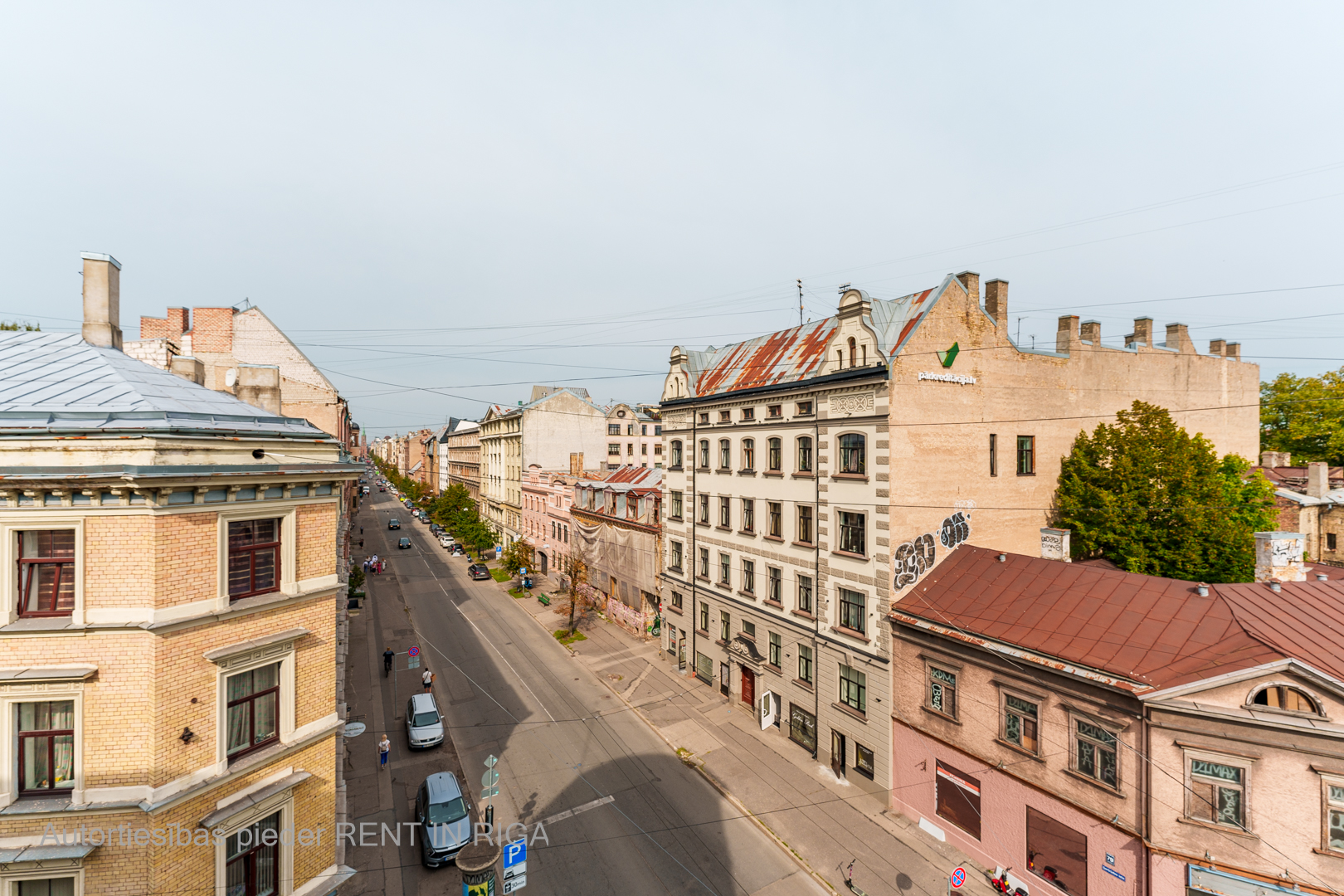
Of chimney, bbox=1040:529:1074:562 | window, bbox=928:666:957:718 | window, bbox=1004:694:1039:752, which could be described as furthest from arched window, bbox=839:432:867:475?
window, bbox=1004:694:1039:752

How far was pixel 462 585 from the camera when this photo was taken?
53.9 m

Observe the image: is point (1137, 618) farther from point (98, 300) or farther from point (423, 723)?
point (98, 300)

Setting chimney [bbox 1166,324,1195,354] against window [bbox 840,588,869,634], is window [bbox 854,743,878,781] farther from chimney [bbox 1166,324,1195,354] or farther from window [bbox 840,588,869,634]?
chimney [bbox 1166,324,1195,354]

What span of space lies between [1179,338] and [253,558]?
41216mm

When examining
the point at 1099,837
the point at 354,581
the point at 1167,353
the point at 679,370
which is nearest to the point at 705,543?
the point at 679,370

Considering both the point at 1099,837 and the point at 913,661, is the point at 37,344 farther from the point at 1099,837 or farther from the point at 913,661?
the point at 1099,837

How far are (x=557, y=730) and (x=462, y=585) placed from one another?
99.0 feet

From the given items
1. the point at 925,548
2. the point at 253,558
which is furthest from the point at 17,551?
the point at 925,548

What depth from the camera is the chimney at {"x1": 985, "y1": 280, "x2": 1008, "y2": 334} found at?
80.2 ft

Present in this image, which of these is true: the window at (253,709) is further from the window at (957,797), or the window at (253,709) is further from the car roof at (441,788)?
the window at (957,797)

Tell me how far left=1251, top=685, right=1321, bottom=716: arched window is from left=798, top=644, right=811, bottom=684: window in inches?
572

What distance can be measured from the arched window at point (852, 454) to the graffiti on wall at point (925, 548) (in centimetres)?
338

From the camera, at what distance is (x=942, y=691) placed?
19922 mm

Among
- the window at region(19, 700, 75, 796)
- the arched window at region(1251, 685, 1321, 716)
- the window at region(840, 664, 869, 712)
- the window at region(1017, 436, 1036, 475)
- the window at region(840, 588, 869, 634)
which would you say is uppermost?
the window at region(1017, 436, 1036, 475)
